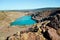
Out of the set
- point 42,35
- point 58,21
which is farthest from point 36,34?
point 58,21

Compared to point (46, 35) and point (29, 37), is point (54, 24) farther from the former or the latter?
point (29, 37)

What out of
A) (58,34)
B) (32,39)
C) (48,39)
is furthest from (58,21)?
(32,39)

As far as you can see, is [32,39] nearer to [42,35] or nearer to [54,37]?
[42,35]

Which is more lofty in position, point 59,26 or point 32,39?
point 59,26

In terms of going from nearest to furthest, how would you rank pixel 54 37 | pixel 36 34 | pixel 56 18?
pixel 54 37
pixel 36 34
pixel 56 18

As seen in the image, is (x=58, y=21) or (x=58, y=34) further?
(x=58, y=21)

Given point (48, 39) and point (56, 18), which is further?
point (56, 18)

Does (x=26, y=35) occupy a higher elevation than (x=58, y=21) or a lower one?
lower

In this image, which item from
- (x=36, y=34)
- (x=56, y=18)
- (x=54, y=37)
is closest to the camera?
(x=54, y=37)
